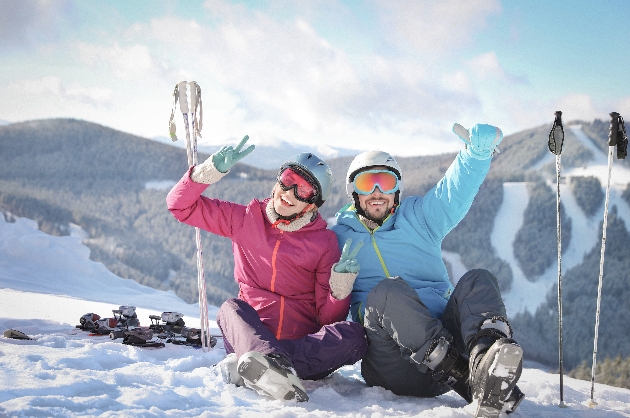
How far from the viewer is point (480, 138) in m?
2.47

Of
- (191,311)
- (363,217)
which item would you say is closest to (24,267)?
(191,311)

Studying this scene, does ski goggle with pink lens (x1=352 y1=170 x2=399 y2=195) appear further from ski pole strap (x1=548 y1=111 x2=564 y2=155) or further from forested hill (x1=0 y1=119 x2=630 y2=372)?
ski pole strap (x1=548 y1=111 x2=564 y2=155)

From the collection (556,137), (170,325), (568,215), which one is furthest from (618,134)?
(568,215)

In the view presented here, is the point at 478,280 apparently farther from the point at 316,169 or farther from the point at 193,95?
the point at 193,95

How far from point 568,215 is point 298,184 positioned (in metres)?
→ 22.2

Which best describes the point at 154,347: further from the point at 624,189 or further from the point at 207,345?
the point at 624,189

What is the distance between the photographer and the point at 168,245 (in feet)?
40.9

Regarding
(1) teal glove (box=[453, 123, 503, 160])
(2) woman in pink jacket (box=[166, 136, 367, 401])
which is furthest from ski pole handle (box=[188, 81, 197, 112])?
(1) teal glove (box=[453, 123, 503, 160])

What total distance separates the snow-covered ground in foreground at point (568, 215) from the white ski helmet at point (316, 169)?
719 inches

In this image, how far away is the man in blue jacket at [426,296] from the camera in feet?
6.19

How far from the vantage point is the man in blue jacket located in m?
1.89

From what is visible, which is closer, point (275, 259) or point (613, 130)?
point (613, 130)

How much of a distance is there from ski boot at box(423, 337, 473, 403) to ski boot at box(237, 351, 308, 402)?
0.55m

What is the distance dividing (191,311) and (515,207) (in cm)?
2110
